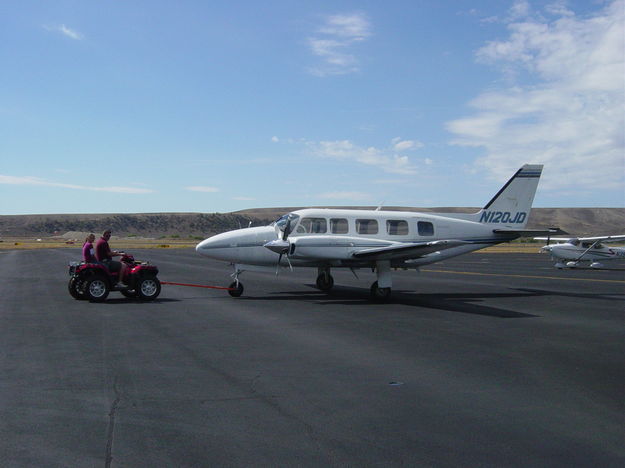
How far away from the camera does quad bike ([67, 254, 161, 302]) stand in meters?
16.5

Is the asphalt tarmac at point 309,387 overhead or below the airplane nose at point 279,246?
below

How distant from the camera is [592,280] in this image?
26609 mm

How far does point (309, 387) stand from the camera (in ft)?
23.9

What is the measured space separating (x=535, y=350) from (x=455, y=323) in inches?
130

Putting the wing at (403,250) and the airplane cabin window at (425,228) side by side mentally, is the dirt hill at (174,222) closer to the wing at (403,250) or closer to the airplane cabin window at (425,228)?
the airplane cabin window at (425,228)

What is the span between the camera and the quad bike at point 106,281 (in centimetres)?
1645

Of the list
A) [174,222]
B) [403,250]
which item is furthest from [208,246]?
[174,222]

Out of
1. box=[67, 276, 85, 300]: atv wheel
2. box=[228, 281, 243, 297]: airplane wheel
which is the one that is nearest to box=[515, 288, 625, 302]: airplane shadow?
box=[228, 281, 243, 297]: airplane wheel

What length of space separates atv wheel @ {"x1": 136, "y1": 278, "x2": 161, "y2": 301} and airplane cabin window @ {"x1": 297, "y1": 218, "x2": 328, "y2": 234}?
4.70 meters

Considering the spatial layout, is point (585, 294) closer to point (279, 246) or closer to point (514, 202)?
point (514, 202)

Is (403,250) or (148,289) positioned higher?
(403,250)

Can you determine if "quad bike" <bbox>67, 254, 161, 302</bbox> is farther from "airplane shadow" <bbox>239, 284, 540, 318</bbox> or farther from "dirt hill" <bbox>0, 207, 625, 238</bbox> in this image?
"dirt hill" <bbox>0, 207, 625, 238</bbox>

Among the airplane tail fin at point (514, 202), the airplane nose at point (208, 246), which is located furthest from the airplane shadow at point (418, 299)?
the airplane tail fin at point (514, 202)

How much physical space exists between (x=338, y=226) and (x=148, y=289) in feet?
20.6
